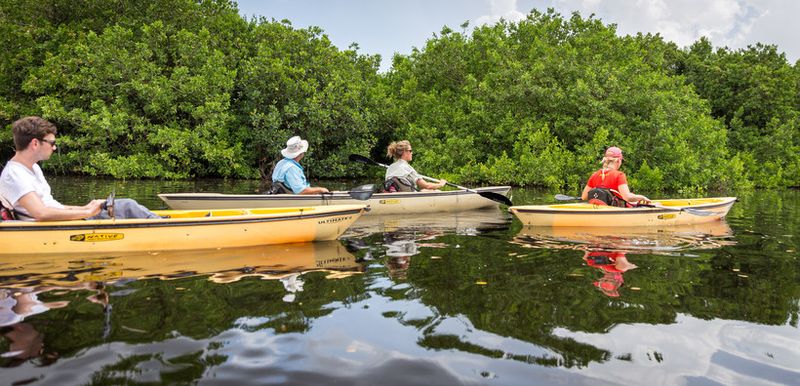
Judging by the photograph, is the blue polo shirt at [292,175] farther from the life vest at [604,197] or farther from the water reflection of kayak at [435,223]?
the life vest at [604,197]

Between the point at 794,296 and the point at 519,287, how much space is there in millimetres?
2552

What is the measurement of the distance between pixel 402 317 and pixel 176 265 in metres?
3.01

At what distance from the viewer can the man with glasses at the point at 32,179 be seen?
17.4 feet

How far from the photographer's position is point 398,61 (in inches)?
1371

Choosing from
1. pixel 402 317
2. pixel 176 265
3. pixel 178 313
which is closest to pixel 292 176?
pixel 176 265

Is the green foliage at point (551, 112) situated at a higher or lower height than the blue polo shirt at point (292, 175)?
higher

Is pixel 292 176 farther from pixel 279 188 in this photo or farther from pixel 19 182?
pixel 19 182

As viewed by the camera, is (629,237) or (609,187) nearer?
(629,237)

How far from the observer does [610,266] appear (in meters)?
6.15

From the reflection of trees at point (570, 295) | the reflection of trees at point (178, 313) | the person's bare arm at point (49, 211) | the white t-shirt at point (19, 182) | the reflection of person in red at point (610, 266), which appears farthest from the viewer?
the person's bare arm at point (49, 211)

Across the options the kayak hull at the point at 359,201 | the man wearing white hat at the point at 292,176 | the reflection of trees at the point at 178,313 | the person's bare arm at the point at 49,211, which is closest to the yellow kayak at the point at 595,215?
the kayak hull at the point at 359,201

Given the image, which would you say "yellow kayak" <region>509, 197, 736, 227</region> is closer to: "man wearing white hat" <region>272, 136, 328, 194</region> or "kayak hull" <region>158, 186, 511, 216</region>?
"kayak hull" <region>158, 186, 511, 216</region>

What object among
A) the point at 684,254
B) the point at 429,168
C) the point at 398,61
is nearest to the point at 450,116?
the point at 429,168

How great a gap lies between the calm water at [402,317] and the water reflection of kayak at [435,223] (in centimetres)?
232
